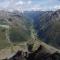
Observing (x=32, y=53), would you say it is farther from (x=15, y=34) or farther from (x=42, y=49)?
(x=15, y=34)

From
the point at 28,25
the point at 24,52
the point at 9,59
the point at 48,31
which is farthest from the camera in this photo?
the point at 28,25

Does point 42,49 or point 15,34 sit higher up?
point 42,49

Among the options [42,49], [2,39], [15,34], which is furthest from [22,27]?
[42,49]

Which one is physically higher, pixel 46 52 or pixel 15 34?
pixel 46 52

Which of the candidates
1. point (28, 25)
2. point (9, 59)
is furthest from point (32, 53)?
point (28, 25)

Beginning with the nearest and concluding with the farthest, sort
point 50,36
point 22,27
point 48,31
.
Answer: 1. point 50,36
2. point 48,31
3. point 22,27

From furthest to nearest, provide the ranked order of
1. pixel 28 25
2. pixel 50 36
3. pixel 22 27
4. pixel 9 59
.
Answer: pixel 28 25 → pixel 22 27 → pixel 50 36 → pixel 9 59

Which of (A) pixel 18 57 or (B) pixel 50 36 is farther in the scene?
(B) pixel 50 36

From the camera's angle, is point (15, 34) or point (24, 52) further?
point (15, 34)

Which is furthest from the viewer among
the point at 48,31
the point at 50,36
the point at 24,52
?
the point at 48,31

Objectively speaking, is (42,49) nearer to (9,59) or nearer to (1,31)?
(9,59)
